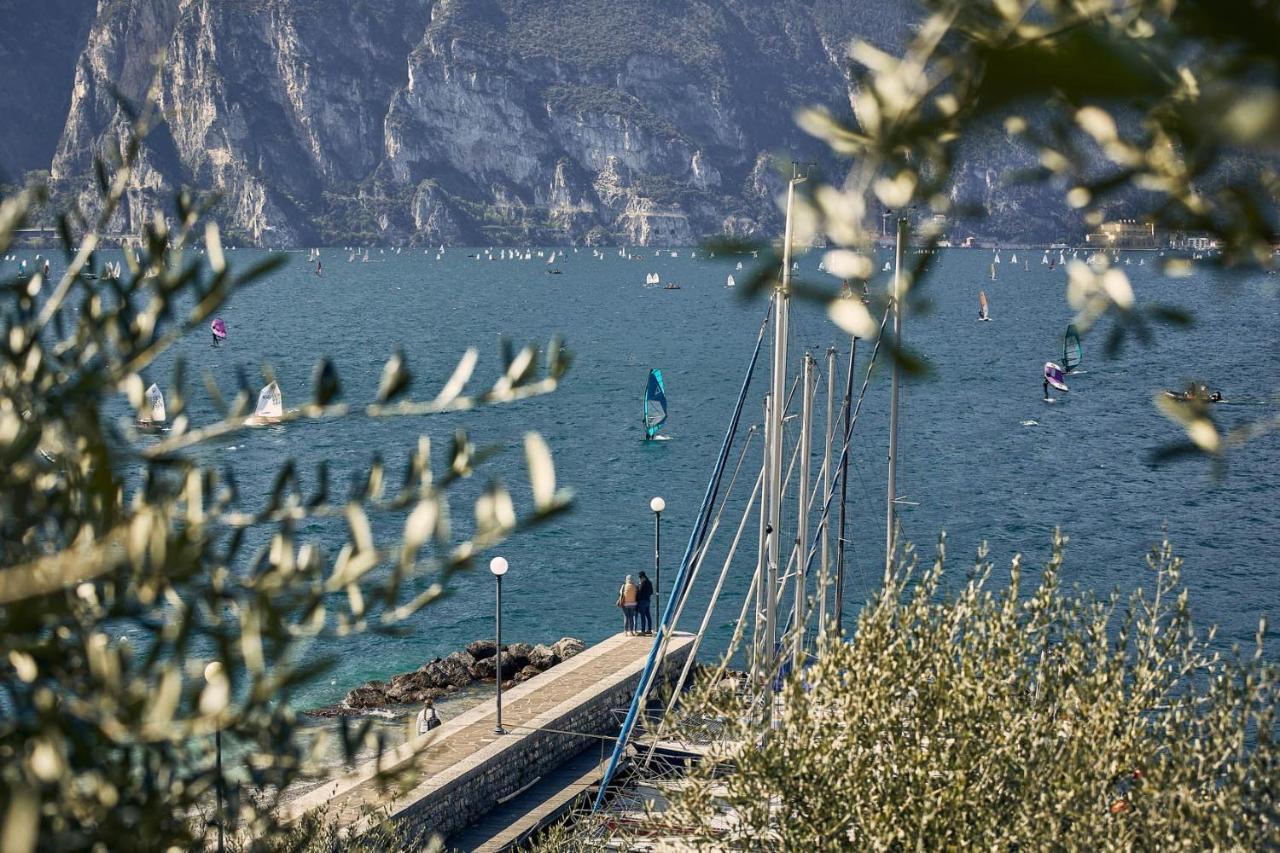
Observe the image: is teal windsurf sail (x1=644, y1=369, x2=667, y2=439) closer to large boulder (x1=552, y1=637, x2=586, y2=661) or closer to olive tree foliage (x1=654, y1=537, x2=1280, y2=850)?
large boulder (x1=552, y1=637, x2=586, y2=661)

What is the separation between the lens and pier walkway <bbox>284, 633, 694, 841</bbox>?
18188mm

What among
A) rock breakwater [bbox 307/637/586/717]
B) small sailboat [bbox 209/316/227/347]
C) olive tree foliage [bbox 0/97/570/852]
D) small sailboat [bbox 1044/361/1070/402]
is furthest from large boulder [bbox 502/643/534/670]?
small sailboat [bbox 209/316/227/347]

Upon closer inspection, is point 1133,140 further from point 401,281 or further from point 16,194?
point 401,281

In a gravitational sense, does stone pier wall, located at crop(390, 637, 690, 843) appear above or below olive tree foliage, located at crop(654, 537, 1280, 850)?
below

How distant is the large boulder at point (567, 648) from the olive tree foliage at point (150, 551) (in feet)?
91.8

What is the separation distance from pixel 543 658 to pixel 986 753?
848 inches

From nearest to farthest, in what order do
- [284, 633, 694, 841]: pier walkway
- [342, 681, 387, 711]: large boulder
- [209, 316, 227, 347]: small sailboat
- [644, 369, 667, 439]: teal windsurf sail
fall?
[284, 633, 694, 841]: pier walkway
[342, 681, 387, 711]: large boulder
[644, 369, 667, 439]: teal windsurf sail
[209, 316, 227, 347]: small sailboat

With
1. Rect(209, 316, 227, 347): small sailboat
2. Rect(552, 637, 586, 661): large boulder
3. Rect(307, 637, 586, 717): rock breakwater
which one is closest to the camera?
Rect(307, 637, 586, 717): rock breakwater

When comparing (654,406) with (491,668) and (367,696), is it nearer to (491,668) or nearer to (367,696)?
(491,668)

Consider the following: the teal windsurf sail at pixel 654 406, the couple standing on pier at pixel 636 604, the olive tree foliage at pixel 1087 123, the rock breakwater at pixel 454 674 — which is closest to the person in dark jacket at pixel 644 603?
the couple standing on pier at pixel 636 604

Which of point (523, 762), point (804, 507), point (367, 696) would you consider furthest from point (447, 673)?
point (804, 507)

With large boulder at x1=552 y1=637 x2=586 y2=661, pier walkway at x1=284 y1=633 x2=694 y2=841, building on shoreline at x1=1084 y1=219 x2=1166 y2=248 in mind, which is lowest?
large boulder at x1=552 y1=637 x2=586 y2=661

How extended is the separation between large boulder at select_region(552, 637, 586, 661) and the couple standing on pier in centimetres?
343

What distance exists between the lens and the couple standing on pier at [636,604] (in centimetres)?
2808
